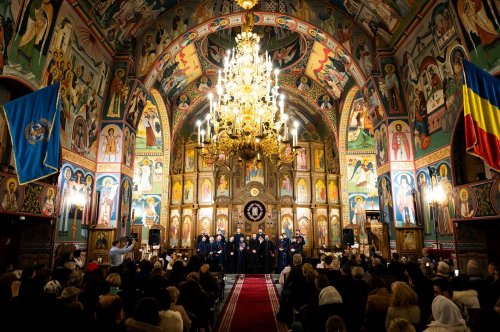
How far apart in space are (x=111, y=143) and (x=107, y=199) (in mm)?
2475

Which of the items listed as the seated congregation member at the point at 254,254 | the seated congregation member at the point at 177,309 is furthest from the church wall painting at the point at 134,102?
the seated congregation member at the point at 177,309

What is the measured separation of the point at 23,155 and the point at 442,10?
13175 mm

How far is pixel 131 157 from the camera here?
639 inches

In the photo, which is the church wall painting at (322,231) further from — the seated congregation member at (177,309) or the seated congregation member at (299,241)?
the seated congregation member at (177,309)

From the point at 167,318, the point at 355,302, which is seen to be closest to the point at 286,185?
the point at 355,302

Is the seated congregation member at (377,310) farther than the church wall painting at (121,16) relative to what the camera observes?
No

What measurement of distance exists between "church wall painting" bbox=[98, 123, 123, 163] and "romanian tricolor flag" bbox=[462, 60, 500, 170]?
12.9 meters

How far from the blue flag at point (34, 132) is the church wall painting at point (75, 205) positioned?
3.49m

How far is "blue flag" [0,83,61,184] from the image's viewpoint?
8383 mm

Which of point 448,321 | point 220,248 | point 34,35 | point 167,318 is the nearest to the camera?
point 448,321

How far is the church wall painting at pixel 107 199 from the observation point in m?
14.1

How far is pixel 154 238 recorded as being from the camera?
772 inches

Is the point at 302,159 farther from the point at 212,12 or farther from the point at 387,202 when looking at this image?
the point at 212,12

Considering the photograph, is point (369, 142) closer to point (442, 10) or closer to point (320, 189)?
point (320, 189)
